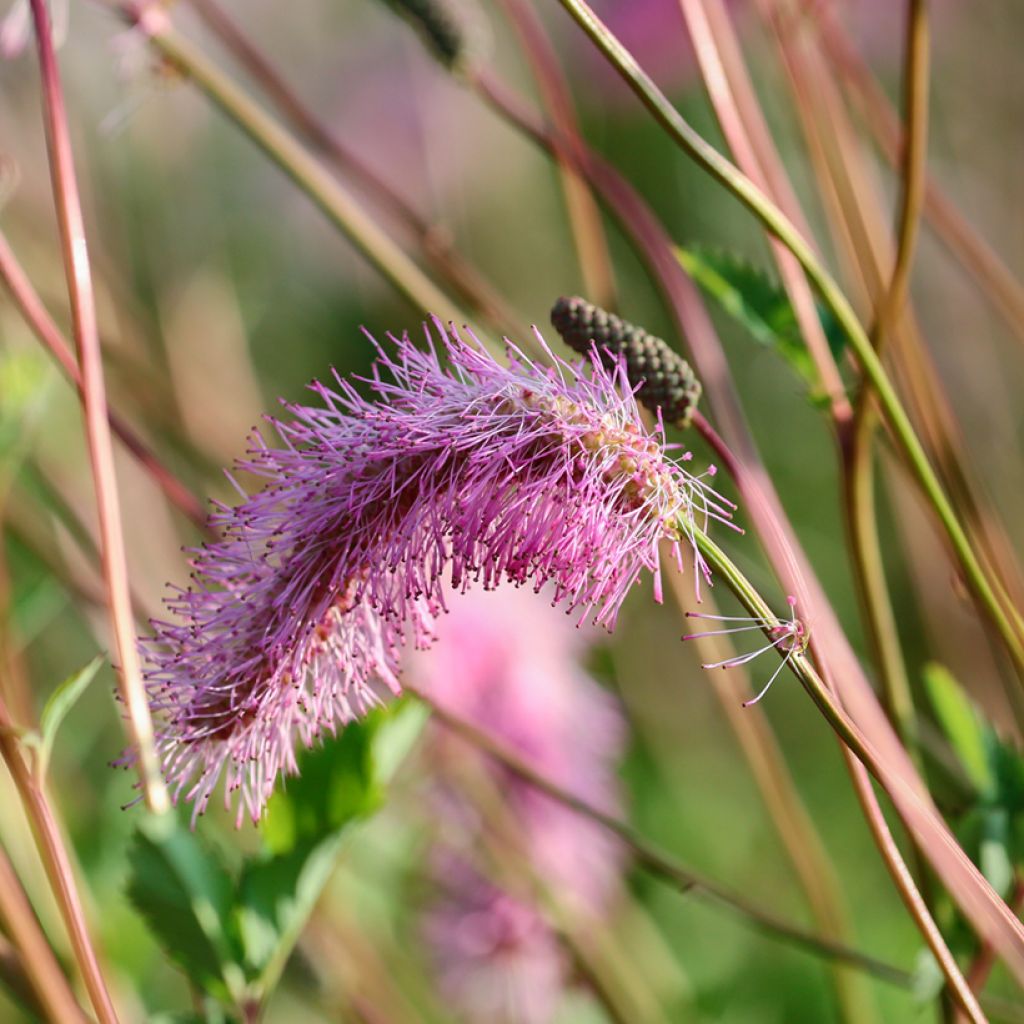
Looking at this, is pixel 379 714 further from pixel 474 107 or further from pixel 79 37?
pixel 474 107

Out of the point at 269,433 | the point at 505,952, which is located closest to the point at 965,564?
the point at 505,952

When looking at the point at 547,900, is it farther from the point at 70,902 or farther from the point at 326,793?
the point at 70,902

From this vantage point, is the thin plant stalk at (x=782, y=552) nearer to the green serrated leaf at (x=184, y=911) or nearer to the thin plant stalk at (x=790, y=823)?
the thin plant stalk at (x=790, y=823)

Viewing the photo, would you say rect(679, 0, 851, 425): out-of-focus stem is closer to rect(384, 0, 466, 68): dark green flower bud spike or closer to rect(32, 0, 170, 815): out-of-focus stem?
rect(384, 0, 466, 68): dark green flower bud spike

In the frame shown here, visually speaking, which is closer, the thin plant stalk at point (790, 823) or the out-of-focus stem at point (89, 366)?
the out-of-focus stem at point (89, 366)

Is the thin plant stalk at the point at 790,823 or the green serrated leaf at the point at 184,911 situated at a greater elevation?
the green serrated leaf at the point at 184,911

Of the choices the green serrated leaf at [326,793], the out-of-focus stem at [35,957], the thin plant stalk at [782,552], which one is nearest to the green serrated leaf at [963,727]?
the thin plant stalk at [782,552]

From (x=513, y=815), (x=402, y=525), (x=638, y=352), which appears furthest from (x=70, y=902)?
(x=513, y=815)
